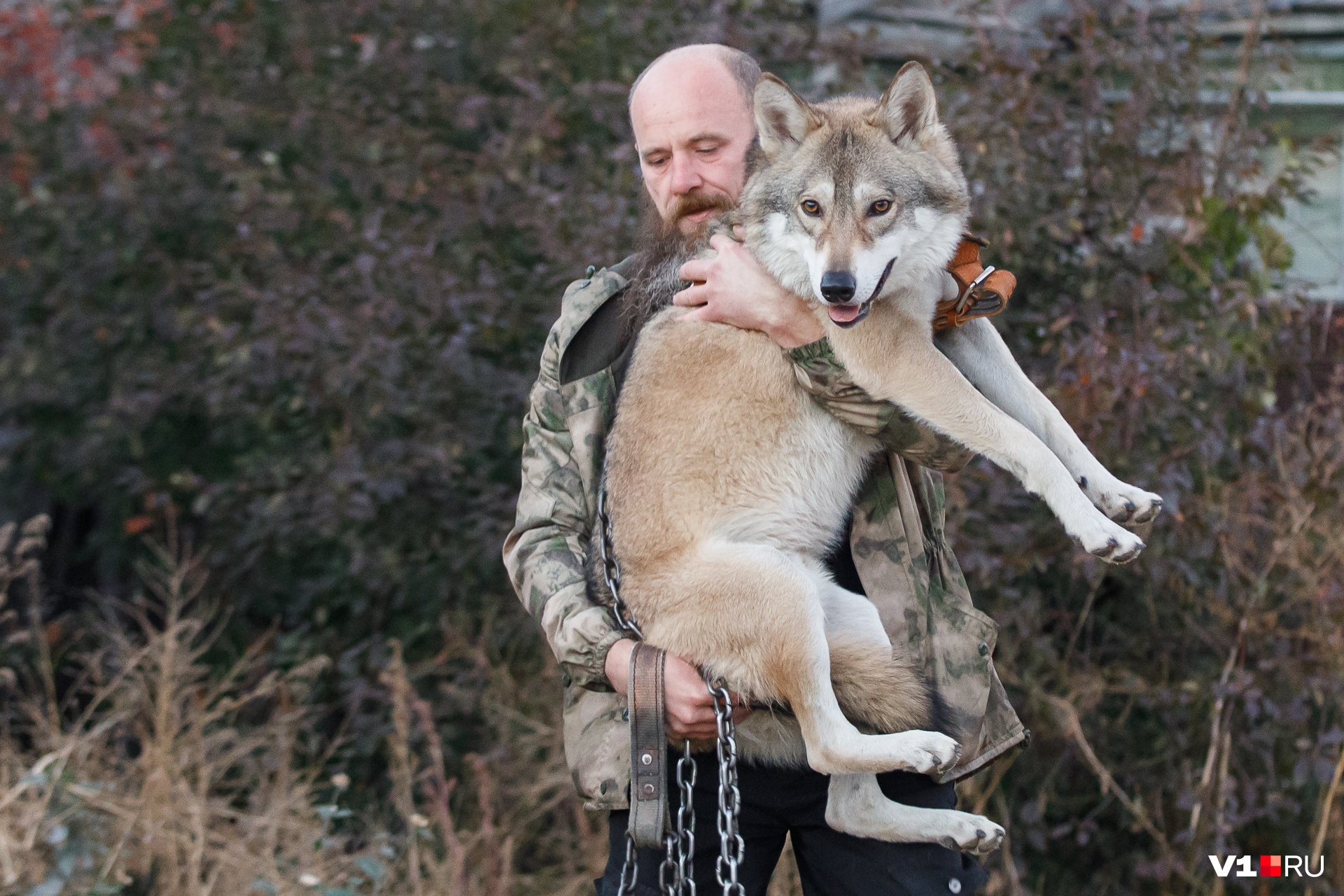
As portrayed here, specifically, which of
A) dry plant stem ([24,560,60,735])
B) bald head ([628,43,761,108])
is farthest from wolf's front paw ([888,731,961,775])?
dry plant stem ([24,560,60,735])

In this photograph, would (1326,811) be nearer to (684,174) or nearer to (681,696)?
(681,696)

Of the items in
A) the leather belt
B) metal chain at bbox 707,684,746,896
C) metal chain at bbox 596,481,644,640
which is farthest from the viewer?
metal chain at bbox 596,481,644,640

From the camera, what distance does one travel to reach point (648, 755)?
2.29 meters

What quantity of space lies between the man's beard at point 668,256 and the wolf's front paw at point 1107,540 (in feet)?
3.59

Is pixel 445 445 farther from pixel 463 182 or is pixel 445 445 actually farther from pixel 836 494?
pixel 836 494

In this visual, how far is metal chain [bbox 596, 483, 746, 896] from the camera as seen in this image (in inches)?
84.5

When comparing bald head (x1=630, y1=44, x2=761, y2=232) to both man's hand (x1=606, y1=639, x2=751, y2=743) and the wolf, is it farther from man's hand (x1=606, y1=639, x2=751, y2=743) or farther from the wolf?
man's hand (x1=606, y1=639, x2=751, y2=743)

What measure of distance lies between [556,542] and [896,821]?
94 centimetres

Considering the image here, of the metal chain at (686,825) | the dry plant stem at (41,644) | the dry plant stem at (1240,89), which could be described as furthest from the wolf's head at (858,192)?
the dry plant stem at (41,644)

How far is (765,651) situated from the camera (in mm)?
2402

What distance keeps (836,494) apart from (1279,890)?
126 inches

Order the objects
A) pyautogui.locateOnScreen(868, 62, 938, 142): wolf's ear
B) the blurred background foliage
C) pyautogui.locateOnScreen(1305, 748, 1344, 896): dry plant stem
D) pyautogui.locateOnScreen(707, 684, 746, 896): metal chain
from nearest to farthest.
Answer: pyautogui.locateOnScreen(707, 684, 746, 896): metal chain → pyautogui.locateOnScreen(868, 62, 938, 142): wolf's ear → pyautogui.locateOnScreen(1305, 748, 1344, 896): dry plant stem → the blurred background foliage

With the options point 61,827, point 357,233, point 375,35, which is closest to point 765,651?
point 61,827

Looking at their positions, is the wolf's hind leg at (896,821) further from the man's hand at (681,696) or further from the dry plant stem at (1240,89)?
the dry plant stem at (1240,89)
